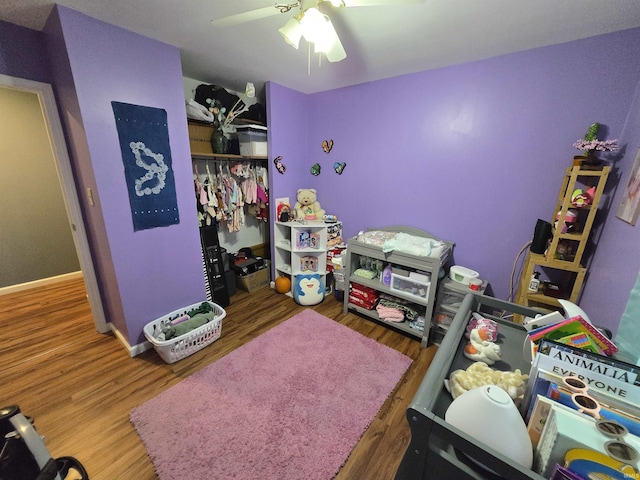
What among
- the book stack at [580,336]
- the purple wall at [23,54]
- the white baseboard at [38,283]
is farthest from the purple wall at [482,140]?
the white baseboard at [38,283]

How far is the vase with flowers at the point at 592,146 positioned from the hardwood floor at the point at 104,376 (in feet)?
5.66

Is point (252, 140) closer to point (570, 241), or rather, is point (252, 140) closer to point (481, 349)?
point (481, 349)

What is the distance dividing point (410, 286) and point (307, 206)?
1518mm

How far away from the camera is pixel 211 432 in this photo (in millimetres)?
1485

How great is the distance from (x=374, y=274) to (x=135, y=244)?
2.10 metres

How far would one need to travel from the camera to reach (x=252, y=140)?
9.03 ft

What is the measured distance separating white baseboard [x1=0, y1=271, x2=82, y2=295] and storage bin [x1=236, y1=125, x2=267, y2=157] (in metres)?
2.88

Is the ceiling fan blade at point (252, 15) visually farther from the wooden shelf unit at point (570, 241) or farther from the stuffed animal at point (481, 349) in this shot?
the wooden shelf unit at point (570, 241)

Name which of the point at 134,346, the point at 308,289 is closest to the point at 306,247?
the point at 308,289

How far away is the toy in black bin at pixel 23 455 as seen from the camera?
857 millimetres

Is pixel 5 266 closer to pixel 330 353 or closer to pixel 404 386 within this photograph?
pixel 330 353

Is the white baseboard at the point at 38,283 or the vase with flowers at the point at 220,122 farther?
the white baseboard at the point at 38,283

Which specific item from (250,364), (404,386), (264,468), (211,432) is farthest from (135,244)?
(404,386)

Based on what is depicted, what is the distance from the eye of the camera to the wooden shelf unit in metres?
1.52
